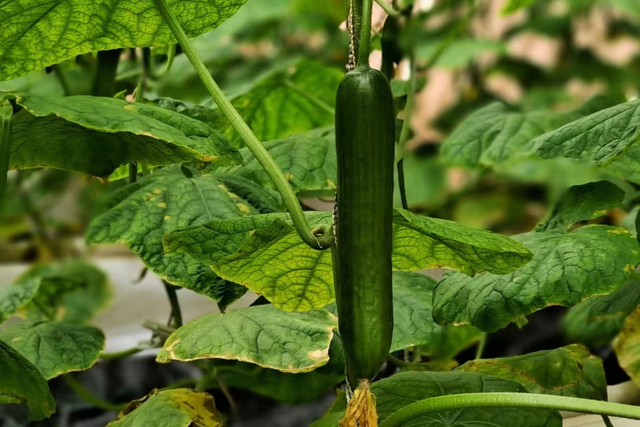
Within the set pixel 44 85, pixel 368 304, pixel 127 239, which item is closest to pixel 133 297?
pixel 44 85

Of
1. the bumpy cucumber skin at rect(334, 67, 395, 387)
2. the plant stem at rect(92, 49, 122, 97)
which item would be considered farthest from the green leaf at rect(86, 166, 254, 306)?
the bumpy cucumber skin at rect(334, 67, 395, 387)

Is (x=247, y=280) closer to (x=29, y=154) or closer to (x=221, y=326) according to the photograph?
(x=221, y=326)

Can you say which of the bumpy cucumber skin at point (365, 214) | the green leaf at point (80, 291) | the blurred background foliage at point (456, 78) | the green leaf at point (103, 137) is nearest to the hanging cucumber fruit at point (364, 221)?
the bumpy cucumber skin at point (365, 214)

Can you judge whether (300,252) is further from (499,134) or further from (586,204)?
→ (499,134)

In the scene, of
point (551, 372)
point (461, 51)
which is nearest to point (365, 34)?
point (551, 372)

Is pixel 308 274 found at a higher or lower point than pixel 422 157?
higher

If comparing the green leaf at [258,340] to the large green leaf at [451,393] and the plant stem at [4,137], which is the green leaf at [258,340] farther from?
the plant stem at [4,137]

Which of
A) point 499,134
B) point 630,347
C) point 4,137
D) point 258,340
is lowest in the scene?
point 630,347
